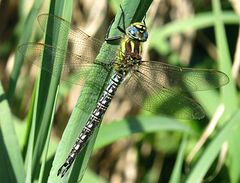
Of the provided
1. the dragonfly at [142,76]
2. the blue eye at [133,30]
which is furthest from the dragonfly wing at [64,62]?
the blue eye at [133,30]

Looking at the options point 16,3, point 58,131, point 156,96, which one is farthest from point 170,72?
point 16,3

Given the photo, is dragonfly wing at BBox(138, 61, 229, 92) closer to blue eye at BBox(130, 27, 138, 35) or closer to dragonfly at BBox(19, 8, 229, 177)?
dragonfly at BBox(19, 8, 229, 177)

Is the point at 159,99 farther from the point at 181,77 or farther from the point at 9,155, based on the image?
the point at 9,155

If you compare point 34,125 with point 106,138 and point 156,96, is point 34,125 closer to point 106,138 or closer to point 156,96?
point 106,138

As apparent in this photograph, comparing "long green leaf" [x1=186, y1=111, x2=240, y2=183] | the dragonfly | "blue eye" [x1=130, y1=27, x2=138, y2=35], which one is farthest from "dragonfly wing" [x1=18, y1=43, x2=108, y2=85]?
"long green leaf" [x1=186, y1=111, x2=240, y2=183]

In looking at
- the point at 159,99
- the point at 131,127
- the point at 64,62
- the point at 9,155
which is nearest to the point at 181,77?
the point at 159,99

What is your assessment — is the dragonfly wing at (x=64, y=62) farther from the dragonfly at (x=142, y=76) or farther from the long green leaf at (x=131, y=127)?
the long green leaf at (x=131, y=127)
